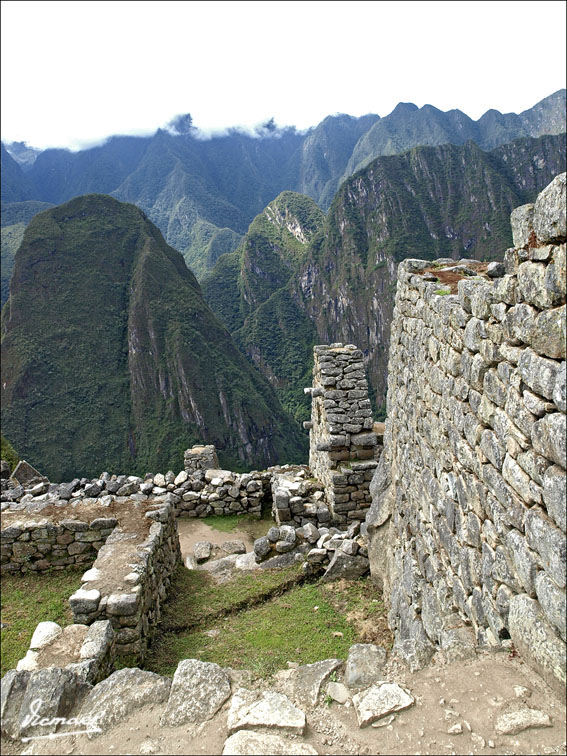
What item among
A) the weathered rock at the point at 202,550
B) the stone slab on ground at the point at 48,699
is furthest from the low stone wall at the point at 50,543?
the stone slab on ground at the point at 48,699

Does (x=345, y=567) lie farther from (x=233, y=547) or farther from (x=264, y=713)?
(x=264, y=713)

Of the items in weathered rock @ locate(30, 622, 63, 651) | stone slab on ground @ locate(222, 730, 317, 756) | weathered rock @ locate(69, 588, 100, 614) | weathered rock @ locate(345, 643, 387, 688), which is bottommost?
weathered rock @ locate(30, 622, 63, 651)

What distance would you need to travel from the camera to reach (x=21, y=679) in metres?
3.15

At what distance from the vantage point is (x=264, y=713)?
8.57ft

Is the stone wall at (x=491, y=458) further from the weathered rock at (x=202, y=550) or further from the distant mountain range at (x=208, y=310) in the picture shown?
the distant mountain range at (x=208, y=310)

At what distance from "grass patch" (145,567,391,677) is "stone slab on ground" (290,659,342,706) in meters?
1.67

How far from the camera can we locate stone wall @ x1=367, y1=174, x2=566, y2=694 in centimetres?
224

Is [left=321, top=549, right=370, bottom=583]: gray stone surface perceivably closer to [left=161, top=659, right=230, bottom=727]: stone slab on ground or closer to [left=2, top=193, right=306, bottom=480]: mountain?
[left=161, top=659, right=230, bottom=727]: stone slab on ground

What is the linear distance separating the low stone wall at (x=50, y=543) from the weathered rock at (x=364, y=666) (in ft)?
20.9

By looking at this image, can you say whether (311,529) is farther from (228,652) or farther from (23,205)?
(23,205)

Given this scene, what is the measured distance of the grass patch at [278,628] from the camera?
5.43m

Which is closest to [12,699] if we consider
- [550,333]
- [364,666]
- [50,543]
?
[364,666]

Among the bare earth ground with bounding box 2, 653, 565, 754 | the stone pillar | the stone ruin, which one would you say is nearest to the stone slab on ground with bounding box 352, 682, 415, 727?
the bare earth ground with bounding box 2, 653, 565, 754

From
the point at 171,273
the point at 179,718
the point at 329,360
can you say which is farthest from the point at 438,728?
the point at 171,273
